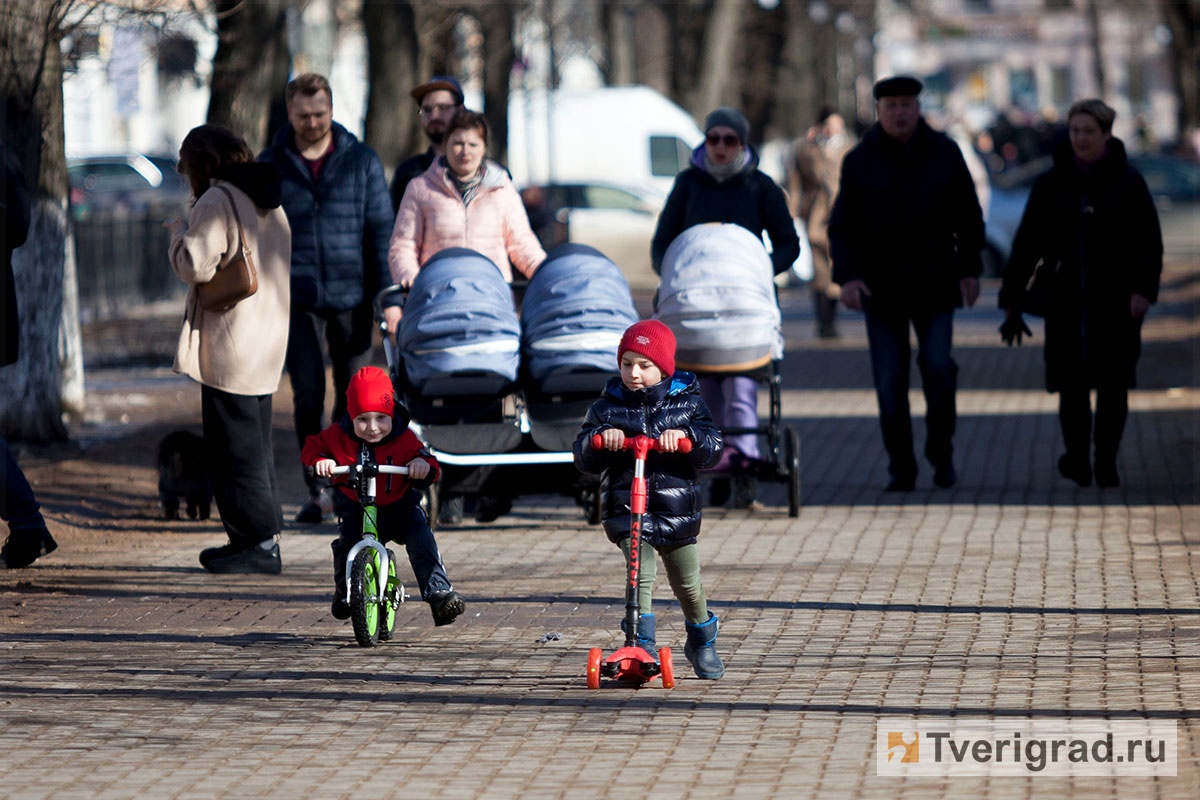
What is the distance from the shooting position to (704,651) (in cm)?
625

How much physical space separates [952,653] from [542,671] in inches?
54.4

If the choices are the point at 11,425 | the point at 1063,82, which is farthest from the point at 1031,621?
the point at 1063,82

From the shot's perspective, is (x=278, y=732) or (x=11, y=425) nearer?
(x=278, y=732)

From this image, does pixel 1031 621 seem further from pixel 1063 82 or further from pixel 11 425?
pixel 1063 82

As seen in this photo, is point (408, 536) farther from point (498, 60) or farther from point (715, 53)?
point (715, 53)

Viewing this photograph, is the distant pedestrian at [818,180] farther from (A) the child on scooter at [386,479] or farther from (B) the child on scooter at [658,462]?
(B) the child on scooter at [658,462]

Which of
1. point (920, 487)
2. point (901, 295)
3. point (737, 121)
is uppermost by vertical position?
point (737, 121)

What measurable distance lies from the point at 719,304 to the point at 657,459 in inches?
122

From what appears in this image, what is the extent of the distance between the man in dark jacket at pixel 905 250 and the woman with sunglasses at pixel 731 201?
60 cm

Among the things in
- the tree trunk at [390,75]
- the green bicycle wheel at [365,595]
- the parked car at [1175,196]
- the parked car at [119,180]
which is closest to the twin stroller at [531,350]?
the green bicycle wheel at [365,595]

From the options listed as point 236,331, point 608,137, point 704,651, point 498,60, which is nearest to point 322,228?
point 236,331

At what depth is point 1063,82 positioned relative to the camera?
101m

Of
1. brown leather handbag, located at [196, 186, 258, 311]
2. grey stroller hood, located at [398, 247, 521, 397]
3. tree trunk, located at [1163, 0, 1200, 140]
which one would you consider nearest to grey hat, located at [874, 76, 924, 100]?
grey stroller hood, located at [398, 247, 521, 397]

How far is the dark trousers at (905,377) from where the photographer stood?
34.1ft
